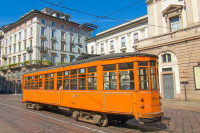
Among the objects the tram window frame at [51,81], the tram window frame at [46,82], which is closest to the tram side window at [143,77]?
the tram window frame at [51,81]

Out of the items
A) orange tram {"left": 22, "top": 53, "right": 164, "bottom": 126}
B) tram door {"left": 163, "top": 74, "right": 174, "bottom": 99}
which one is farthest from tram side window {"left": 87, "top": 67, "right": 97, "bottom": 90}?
tram door {"left": 163, "top": 74, "right": 174, "bottom": 99}

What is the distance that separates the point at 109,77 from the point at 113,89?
1.69ft

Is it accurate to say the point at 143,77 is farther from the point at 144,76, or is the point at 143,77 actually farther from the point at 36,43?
the point at 36,43

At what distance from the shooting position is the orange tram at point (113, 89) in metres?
6.32

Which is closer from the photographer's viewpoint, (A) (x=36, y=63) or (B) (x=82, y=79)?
(B) (x=82, y=79)

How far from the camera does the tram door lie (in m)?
17.8

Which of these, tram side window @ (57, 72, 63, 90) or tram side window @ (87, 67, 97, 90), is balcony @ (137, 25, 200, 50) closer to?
tram side window @ (87, 67, 97, 90)

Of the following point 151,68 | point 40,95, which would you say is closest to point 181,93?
point 151,68

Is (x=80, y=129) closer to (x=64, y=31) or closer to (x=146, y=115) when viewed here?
(x=146, y=115)

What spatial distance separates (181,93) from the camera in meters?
16.8

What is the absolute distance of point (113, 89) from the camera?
6.79m

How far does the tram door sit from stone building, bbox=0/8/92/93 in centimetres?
2315

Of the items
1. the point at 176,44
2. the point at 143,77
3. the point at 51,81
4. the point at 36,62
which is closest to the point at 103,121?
the point at 143,77

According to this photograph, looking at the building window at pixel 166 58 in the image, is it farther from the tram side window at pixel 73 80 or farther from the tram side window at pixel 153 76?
the tram side window at pixel 73 80
